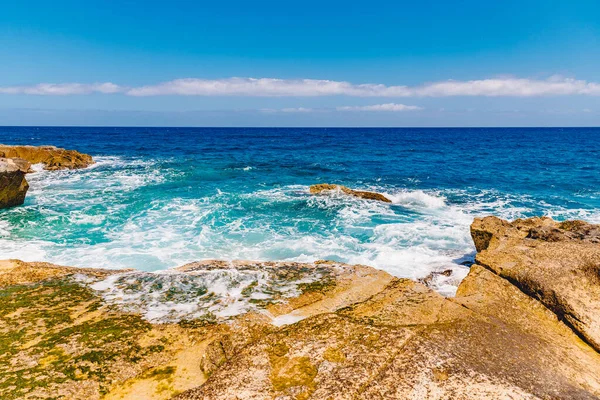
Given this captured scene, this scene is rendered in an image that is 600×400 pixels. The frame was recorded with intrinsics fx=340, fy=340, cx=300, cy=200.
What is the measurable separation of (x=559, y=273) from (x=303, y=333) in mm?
6439

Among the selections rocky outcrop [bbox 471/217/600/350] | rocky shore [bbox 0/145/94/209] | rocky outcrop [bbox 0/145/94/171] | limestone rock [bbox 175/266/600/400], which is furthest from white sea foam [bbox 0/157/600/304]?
rocky outcrop [bbox 0/145/94/171]

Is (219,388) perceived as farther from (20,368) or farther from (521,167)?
(521,167)

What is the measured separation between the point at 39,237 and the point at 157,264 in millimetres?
7542

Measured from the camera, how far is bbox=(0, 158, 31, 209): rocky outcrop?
20906mm

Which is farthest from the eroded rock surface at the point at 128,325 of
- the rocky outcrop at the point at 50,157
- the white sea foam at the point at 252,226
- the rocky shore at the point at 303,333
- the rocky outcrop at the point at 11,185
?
the rocky outcrop at the point at 50,157

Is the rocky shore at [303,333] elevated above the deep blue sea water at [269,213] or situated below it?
above

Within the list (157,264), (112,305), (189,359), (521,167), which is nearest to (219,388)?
(189,359)

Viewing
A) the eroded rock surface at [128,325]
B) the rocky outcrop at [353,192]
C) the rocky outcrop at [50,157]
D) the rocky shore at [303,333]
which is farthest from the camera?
the rocky outcrop at [50,157]

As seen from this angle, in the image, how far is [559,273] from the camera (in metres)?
7.89

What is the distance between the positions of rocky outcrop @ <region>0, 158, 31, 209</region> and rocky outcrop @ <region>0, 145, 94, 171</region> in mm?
19100

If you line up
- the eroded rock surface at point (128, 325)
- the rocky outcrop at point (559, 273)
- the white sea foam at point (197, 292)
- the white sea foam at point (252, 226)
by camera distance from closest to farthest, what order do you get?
1. the eroded rock surface at point (128, 325)
2. the rocky outcrop at point (559, 273)
3. the white sea foam at point (197, 292)
4. the white sea foam at point (252, 226)

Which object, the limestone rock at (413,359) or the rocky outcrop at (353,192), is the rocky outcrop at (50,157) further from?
the limestone rock at (413,359)

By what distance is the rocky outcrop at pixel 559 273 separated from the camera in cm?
684

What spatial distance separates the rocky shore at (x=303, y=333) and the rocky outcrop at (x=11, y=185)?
608 inches
